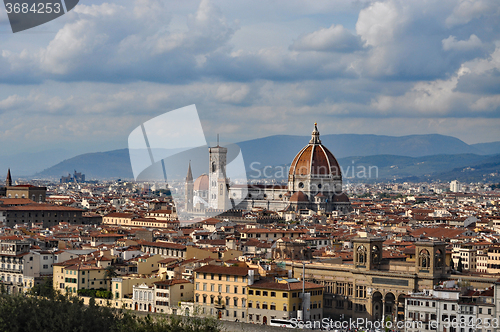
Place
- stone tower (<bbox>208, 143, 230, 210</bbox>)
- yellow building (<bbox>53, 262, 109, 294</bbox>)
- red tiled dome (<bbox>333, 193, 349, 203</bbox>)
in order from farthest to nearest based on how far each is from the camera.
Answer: red tiled dome (<bbox>333, 193, 349, 203</bbox>) < stone tower (<bbox>208, 143, 230, 210</bbox>) < yellow building (<bbox>53, 262, 109, 294</bbox>)

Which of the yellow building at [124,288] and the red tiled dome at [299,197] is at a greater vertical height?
the red tiled dome at [299,197]

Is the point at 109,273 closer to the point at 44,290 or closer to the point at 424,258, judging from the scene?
the point at 44,290

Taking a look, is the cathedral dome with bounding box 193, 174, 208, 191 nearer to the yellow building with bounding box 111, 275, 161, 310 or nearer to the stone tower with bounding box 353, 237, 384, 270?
the yellow building with bounding box 111, 275, 161, 310

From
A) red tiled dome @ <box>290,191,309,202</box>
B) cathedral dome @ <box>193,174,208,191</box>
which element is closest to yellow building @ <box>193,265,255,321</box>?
red tiled dome @ <box>290,191,309,202</box>

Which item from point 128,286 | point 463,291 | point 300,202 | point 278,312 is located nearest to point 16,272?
point 128,286

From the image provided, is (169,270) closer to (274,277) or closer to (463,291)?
(274,277)

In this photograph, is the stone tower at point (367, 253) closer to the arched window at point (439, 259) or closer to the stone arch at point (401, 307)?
the stone arch at point (401, 307)

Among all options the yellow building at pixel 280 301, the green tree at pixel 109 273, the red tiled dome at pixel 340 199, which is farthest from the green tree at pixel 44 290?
the red tiled dome at pixel 340 199

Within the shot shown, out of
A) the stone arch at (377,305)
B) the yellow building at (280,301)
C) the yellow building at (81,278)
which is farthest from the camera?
the yellow building at (81,278)
